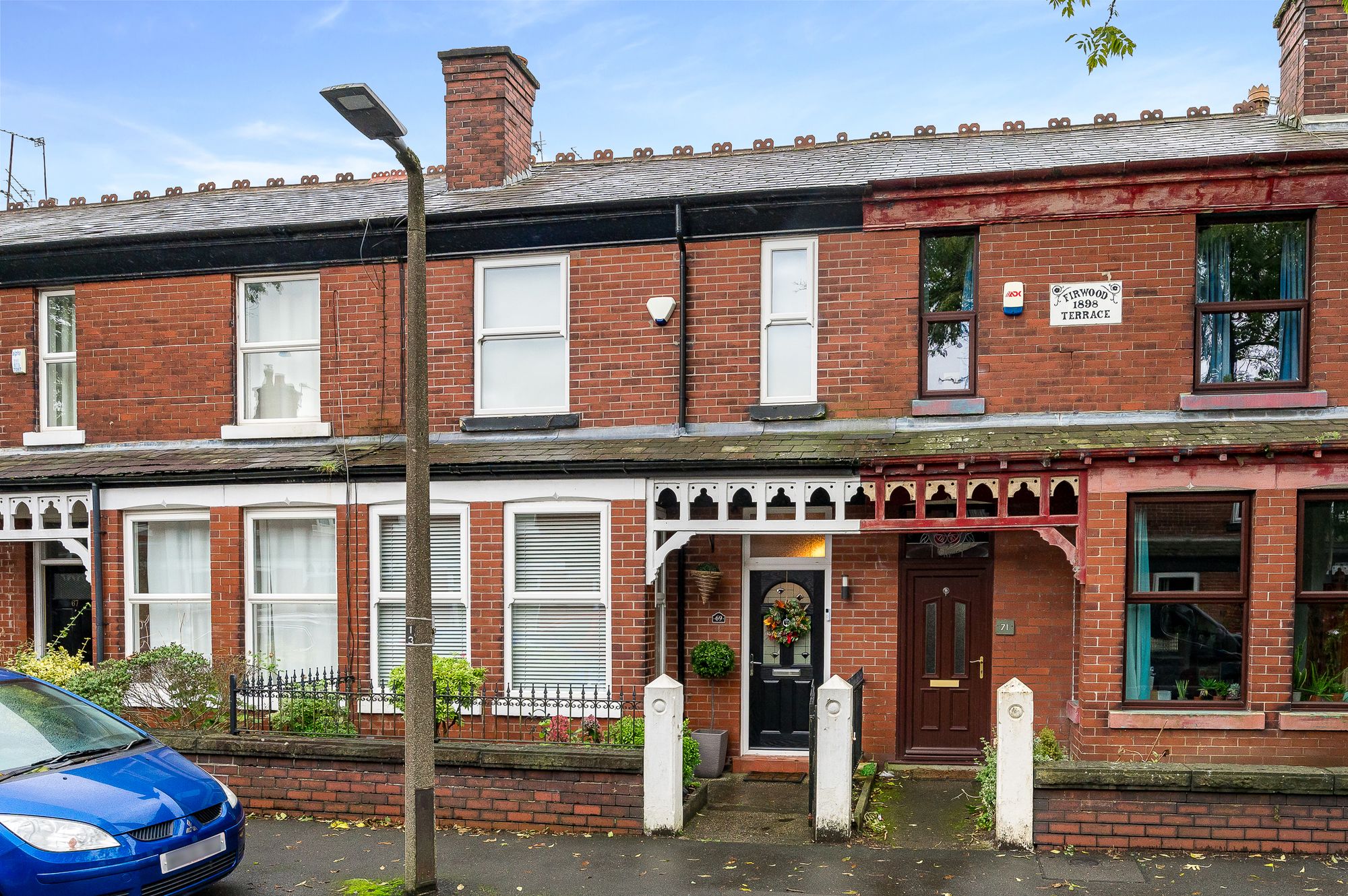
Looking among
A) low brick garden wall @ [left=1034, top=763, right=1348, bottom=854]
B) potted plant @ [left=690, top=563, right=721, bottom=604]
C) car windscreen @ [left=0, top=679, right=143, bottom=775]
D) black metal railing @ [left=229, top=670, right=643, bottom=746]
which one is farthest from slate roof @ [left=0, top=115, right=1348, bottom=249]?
car windscreen @ [left=0, top=679, right=143, bottom=775]

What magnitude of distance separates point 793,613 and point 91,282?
29.0 ft

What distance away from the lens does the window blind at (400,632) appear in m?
10.8

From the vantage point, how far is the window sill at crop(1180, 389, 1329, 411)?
9.30m

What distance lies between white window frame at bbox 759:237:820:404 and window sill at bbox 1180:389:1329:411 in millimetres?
3384

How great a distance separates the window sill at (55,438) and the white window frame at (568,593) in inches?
215

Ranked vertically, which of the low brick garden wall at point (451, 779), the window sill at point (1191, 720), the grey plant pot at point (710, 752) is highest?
the window sill at point (1191, 720)

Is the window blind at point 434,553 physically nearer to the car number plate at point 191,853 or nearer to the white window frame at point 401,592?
the white window frame at point 401,592

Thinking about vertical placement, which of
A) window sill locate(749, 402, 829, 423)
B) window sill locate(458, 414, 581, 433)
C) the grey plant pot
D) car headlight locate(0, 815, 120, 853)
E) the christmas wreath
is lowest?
the grey plant pot

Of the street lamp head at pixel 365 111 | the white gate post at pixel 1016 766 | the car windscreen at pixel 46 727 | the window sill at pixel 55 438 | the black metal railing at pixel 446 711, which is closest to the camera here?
the street lamp head at pixel 365 111

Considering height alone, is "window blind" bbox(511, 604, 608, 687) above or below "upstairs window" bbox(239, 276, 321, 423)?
below

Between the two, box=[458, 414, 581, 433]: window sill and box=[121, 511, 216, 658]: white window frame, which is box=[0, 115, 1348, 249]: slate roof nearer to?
box=[458, 414, 581, 433]: window sill

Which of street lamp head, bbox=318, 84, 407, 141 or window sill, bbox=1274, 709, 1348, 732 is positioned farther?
window sill, bbox=1274, 709, 1348, 732

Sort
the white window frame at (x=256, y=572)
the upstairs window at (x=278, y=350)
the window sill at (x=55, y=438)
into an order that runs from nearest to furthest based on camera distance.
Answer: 1. the white window frame at (x=256, y=572)
2. the upstairs window at (x=278, y=350)
3. the window sill at (x=55, y=438)

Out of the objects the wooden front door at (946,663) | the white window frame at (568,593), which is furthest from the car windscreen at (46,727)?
the wooden front door at (946,663)
